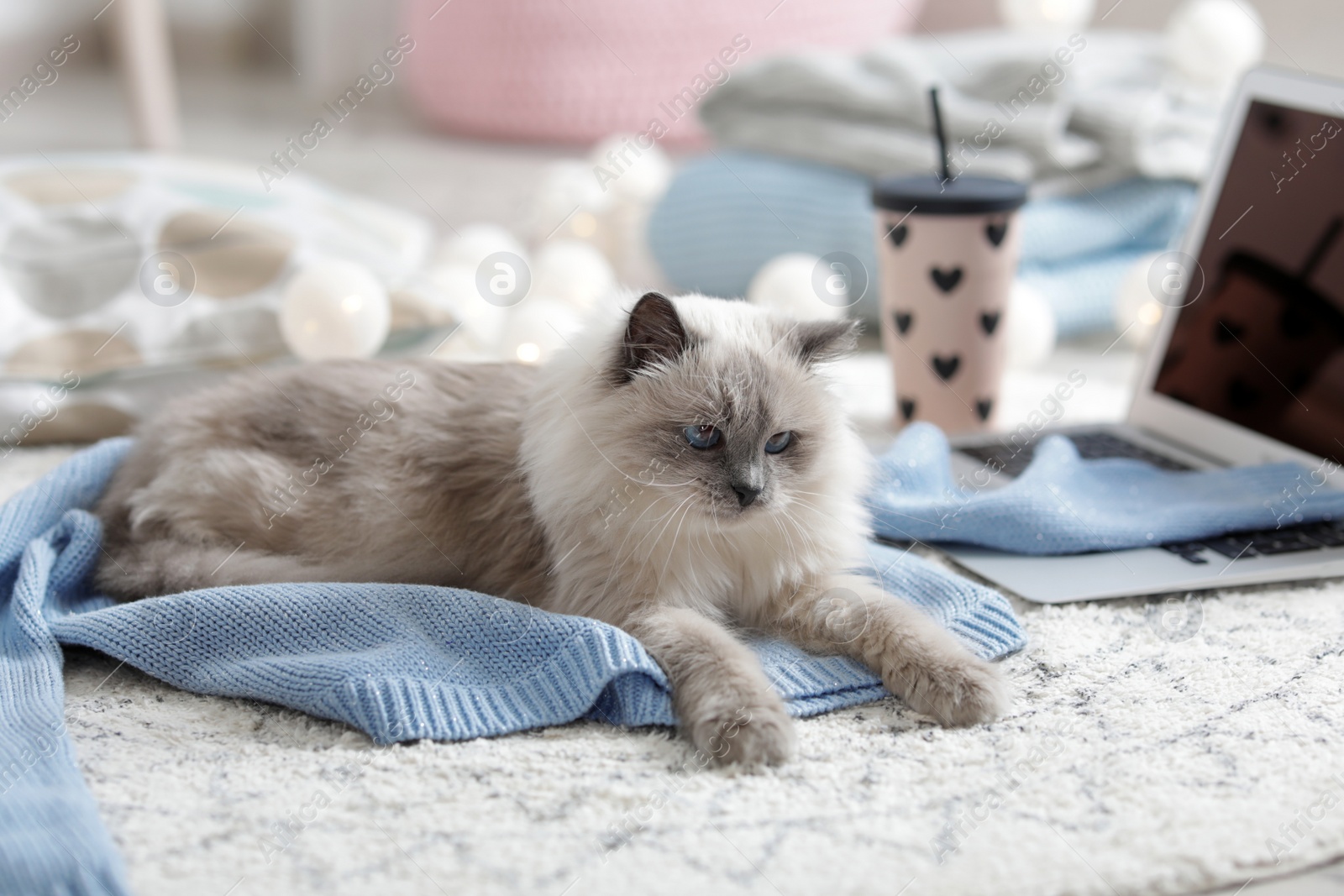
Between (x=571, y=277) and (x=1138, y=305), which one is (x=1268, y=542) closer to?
(x=1138, y=305)

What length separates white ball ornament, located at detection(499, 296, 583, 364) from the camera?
1.98 meters

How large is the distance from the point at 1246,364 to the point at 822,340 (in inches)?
32.5

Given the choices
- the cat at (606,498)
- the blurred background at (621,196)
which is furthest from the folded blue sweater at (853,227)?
the cat at (606,498)

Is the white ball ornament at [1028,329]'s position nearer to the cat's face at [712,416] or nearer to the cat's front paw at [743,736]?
the cat's face at [712,416]

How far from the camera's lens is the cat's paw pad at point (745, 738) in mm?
1062

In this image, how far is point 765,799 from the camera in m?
1.02

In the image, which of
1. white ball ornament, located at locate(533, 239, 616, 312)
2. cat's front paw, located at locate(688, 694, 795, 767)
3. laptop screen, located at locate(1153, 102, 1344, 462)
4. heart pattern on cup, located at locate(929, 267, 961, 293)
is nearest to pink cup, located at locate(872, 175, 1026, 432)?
heart pattern on cup, located at locate(929, 267, 961, 293)

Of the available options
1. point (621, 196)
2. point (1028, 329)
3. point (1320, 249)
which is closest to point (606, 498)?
point (1320, 249)

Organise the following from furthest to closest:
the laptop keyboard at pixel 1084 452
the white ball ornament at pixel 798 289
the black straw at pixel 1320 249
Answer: the white ball ornament at pixel 798 289 → the laptop keyboard at pixel 1084 452 → the black straw at pixel 1320 249

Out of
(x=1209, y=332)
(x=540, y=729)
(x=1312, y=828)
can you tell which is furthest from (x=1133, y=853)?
(x=1209, y=332)

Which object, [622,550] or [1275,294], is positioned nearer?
[622,550]

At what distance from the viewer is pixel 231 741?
1116mm

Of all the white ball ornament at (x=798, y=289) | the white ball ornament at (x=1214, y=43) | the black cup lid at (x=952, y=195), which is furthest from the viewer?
the white ball ornament at (x=1214, y=43)

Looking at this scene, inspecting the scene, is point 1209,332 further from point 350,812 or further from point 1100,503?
point 350,812
